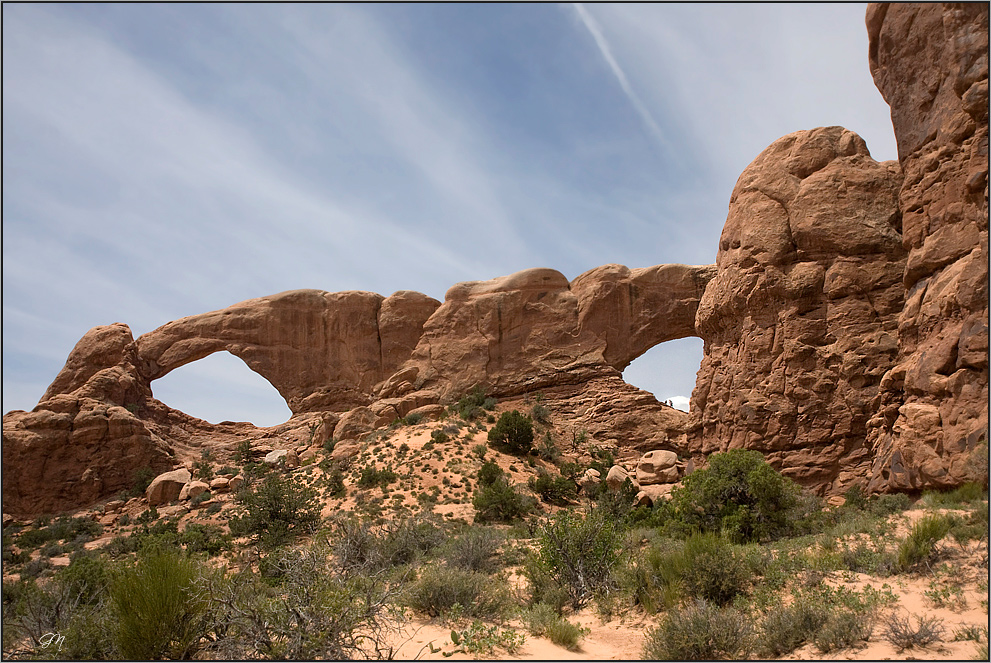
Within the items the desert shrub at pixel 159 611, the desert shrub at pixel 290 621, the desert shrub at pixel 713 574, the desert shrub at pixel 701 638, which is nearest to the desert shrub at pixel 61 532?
the desert shrub at pixel 159 611

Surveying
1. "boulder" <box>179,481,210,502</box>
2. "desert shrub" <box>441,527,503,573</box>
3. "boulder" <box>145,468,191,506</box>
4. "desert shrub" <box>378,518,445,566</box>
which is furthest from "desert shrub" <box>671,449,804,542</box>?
"boulder" <box>145,468,191,506</box>

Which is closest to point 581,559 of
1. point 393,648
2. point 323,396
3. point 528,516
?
point 393,648

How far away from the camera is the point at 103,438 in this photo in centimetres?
3088

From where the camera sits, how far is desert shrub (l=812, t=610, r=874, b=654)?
277 inches

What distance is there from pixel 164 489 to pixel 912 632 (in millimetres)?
30110

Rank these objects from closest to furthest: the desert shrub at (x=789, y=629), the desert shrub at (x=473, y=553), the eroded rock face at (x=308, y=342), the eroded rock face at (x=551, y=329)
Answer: the desert shrub at (x=789, y=629) < the desert shrub at (x=473, y=553) < the eroded rock face at (x=551, y=329) < the eroded rock face at (x=308, y=342)

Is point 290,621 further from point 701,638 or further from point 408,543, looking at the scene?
point 408,543

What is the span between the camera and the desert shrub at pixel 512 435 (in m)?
27.6

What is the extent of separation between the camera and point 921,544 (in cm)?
914

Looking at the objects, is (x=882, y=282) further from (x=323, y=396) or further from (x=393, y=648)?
(x=323, y=396)

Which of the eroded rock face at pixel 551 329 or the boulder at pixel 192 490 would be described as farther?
the eroded rock face at pixel 551 329

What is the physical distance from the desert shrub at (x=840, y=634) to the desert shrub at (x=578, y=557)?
11.9ft

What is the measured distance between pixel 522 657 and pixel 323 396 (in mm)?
31521

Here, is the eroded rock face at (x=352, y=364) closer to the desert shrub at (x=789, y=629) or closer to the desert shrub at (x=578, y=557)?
the desert shrub at (x=578, y=557)
